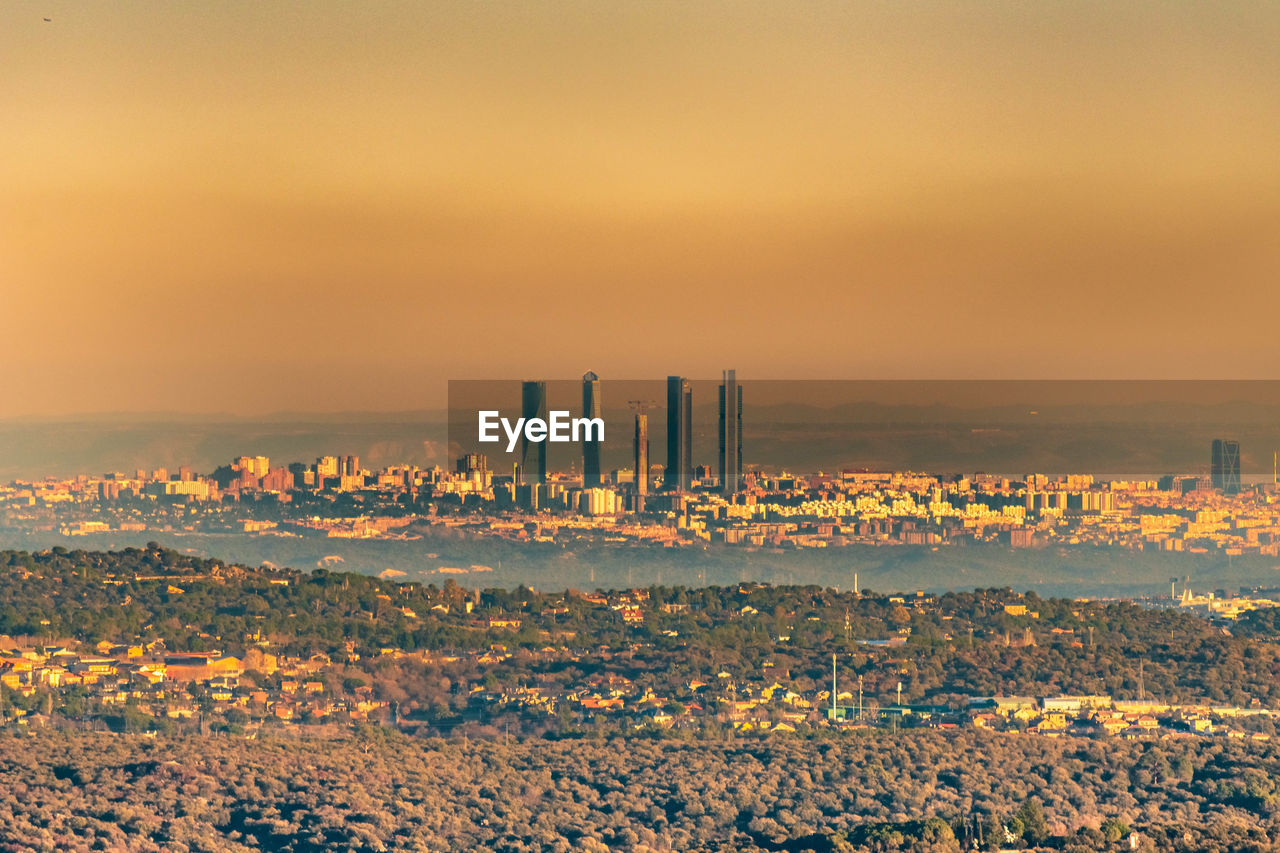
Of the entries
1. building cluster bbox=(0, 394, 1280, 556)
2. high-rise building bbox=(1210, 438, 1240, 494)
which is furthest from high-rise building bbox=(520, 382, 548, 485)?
high-rise building bbox=(1210, 438, 1240, 494)

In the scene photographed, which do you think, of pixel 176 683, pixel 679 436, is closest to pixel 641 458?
pixel 679 436

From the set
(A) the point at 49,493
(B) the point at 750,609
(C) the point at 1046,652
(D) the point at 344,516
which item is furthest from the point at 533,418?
(A) the point at 49,493

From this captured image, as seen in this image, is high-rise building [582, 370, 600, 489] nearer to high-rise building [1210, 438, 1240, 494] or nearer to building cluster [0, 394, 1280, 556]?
building cluster [0, 394, 1280, 556]

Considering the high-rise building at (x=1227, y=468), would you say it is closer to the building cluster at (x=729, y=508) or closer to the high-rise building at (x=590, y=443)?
the building cluster at (x=729, y=508)

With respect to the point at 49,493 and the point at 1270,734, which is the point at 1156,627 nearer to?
the point at 1270,734

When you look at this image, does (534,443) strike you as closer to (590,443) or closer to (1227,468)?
(590,443)

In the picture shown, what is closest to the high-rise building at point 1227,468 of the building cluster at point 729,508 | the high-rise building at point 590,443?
the building cluster at point 729,508
